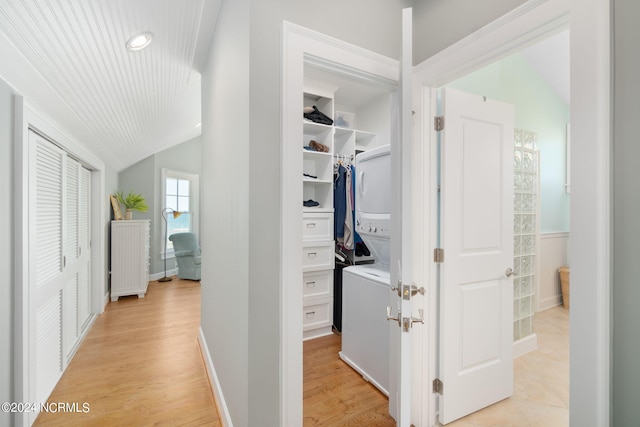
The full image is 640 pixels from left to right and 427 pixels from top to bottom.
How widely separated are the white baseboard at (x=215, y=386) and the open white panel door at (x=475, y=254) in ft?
4.19

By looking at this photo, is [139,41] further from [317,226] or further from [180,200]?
[180,200]

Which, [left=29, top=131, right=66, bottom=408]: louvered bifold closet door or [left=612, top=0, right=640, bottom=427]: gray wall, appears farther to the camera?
[left=29, top=131, right=66, bottom=408]: louvered bifold closet door

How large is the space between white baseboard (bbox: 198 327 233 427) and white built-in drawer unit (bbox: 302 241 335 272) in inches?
44.5

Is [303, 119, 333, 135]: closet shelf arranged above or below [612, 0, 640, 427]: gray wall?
above

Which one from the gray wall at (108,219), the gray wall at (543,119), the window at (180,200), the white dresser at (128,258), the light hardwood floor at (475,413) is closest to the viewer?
the light hardwood floor at (475,413)

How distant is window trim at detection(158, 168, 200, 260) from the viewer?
5.50 m

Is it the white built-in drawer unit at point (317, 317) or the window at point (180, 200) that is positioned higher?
the window at point (180, 200)

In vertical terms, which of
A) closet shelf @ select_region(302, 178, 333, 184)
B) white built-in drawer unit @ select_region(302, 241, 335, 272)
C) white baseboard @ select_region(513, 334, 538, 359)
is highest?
closet shelf @ select_region(302, 178, 333, 184)

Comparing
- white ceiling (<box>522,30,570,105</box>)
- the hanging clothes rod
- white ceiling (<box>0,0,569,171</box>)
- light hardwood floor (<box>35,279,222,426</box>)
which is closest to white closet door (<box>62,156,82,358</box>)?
light hardwood floor (<box>35,279,222,426</box>)

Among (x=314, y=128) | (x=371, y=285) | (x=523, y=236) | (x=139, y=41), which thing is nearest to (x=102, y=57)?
(x=139, y=41)

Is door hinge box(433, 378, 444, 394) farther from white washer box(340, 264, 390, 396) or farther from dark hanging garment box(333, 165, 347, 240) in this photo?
dark hanging garment box(333, 165, 347, 240)

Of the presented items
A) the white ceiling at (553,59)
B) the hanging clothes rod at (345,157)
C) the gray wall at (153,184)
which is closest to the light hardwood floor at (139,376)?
the gray wall at (153,184)

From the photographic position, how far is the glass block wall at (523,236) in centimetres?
258

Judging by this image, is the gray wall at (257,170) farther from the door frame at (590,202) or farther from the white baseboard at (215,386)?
the door frame at (590,202)
